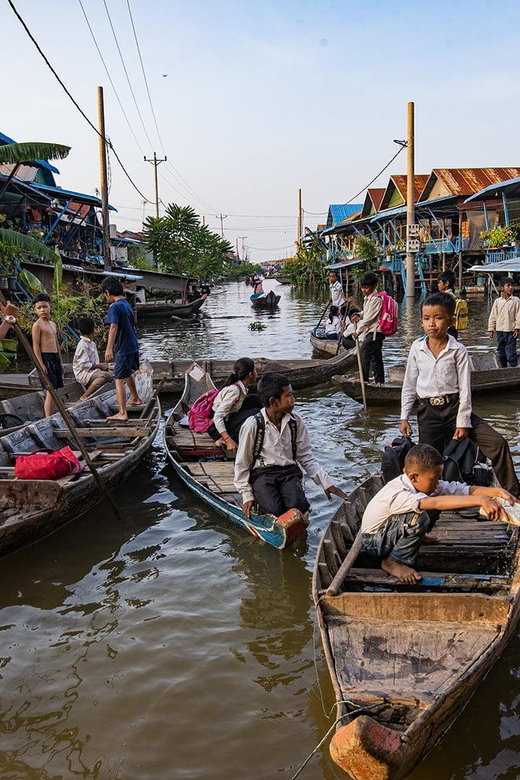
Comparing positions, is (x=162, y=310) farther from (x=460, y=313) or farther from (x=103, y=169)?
(x=460, y=313)

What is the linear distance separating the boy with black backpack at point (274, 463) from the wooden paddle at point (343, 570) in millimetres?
727

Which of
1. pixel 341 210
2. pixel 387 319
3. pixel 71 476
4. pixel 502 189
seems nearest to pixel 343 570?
pixel 71 476

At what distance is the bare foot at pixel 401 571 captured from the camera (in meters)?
3.75

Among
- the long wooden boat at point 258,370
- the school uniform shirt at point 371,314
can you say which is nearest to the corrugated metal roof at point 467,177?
the long wooden boat at point 258,370

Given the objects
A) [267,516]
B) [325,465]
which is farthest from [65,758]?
[325,465]

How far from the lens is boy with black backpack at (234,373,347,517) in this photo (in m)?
4.79

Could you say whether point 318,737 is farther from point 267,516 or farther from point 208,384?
point 208,384

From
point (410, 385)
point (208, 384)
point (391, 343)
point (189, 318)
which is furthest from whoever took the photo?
point (189, 318)

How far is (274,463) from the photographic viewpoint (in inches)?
192

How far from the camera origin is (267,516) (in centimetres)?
470

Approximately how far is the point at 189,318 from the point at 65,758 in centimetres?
2479

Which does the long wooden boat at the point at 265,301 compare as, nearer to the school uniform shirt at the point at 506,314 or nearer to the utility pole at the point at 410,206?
the utility pole at the point at 410,206

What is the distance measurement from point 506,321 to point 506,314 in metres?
0.13

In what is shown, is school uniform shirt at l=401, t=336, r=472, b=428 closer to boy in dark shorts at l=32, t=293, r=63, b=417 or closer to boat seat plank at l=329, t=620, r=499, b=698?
boat seat plank at l=329, t=620, r=499, b=698
